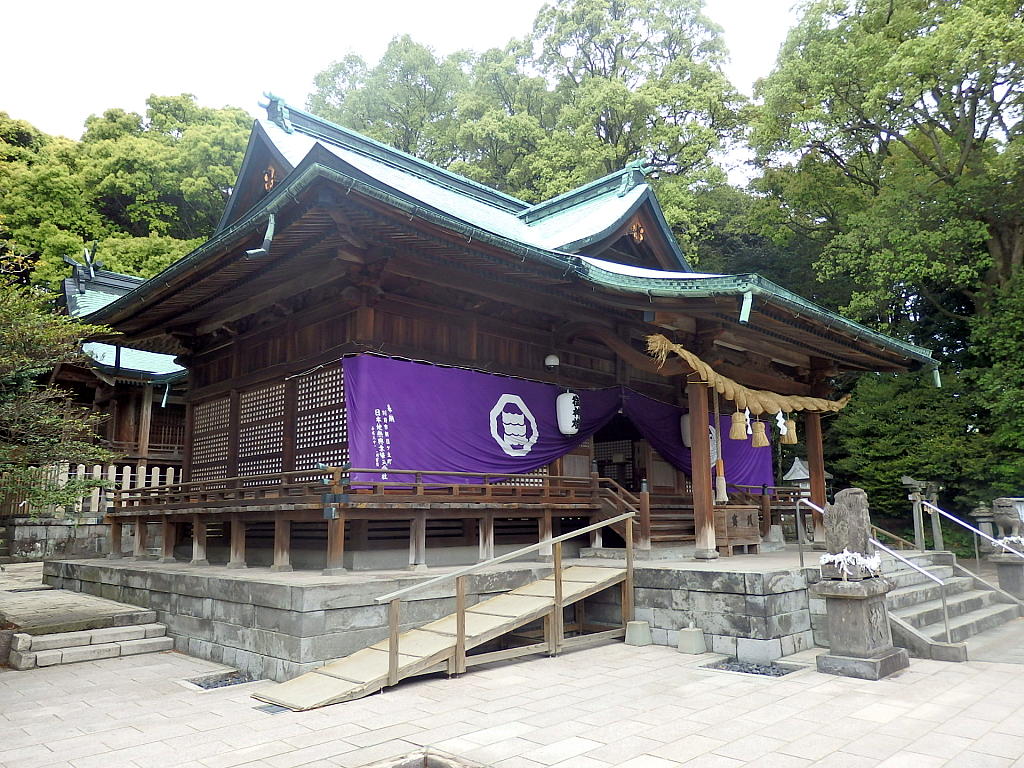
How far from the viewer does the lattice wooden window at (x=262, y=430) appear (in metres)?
11.2

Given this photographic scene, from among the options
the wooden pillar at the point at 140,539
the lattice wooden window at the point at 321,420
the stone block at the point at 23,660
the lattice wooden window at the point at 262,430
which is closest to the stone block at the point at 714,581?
the lattice wooden window at the point at 321,420

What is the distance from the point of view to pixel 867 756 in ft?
15.3

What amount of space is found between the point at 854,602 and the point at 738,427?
4796mm

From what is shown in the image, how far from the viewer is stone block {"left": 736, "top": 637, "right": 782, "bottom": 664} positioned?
7.77 metres

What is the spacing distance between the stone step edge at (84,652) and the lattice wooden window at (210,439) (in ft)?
11.9

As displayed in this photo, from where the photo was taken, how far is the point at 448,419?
34.3ft

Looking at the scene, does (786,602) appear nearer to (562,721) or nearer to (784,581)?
(784,581)

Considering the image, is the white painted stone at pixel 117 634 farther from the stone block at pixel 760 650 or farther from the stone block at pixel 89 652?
the stone block at pixel 760 650

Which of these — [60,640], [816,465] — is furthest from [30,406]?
[816,465]

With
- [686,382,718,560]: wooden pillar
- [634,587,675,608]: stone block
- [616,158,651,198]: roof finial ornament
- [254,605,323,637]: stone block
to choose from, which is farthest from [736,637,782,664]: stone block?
[616,158,651,198]: roof finial ornament

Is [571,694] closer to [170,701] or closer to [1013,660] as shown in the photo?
[170,701]

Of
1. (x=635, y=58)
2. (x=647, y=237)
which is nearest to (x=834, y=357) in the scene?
(x=647, y=237)

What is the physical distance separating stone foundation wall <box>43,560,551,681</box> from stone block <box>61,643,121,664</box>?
0.75 m

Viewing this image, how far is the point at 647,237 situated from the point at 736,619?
936 centimetres
